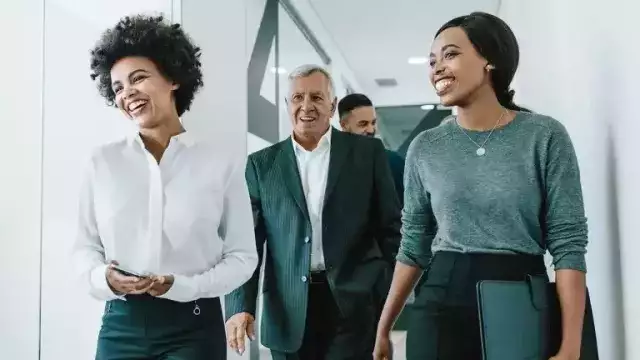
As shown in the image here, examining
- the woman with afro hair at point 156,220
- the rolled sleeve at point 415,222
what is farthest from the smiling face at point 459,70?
the woman with afro hair at point 156,220

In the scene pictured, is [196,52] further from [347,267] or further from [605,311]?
[605,311]

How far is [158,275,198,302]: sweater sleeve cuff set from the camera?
4.54 feet

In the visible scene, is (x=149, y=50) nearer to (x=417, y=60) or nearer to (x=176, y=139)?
(x=176, y=139)

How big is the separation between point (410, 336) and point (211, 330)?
17.4 inches

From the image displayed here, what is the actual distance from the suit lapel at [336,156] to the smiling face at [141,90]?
2.12 ft

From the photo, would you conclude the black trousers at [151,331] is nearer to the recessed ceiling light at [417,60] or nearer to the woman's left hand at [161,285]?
the woman's left hand at [161,285]

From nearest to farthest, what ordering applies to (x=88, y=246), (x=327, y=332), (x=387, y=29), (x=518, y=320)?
(x=518, y=320), (x=88, y=246), (x=327, y=332), (x=387, y=29)

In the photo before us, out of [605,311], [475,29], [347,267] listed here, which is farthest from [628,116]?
[347,267]

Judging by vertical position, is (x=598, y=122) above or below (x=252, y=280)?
above

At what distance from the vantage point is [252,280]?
2.01 metres

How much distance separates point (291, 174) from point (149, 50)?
26.1 inches

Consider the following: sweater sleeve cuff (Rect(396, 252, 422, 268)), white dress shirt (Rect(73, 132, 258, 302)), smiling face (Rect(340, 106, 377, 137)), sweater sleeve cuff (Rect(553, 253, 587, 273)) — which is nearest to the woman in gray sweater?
sweater sleeve cuff (Rect(553, 253, 587, 273))

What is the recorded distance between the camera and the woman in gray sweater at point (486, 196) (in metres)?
1.30

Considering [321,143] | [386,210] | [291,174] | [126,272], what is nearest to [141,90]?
[126,272]
